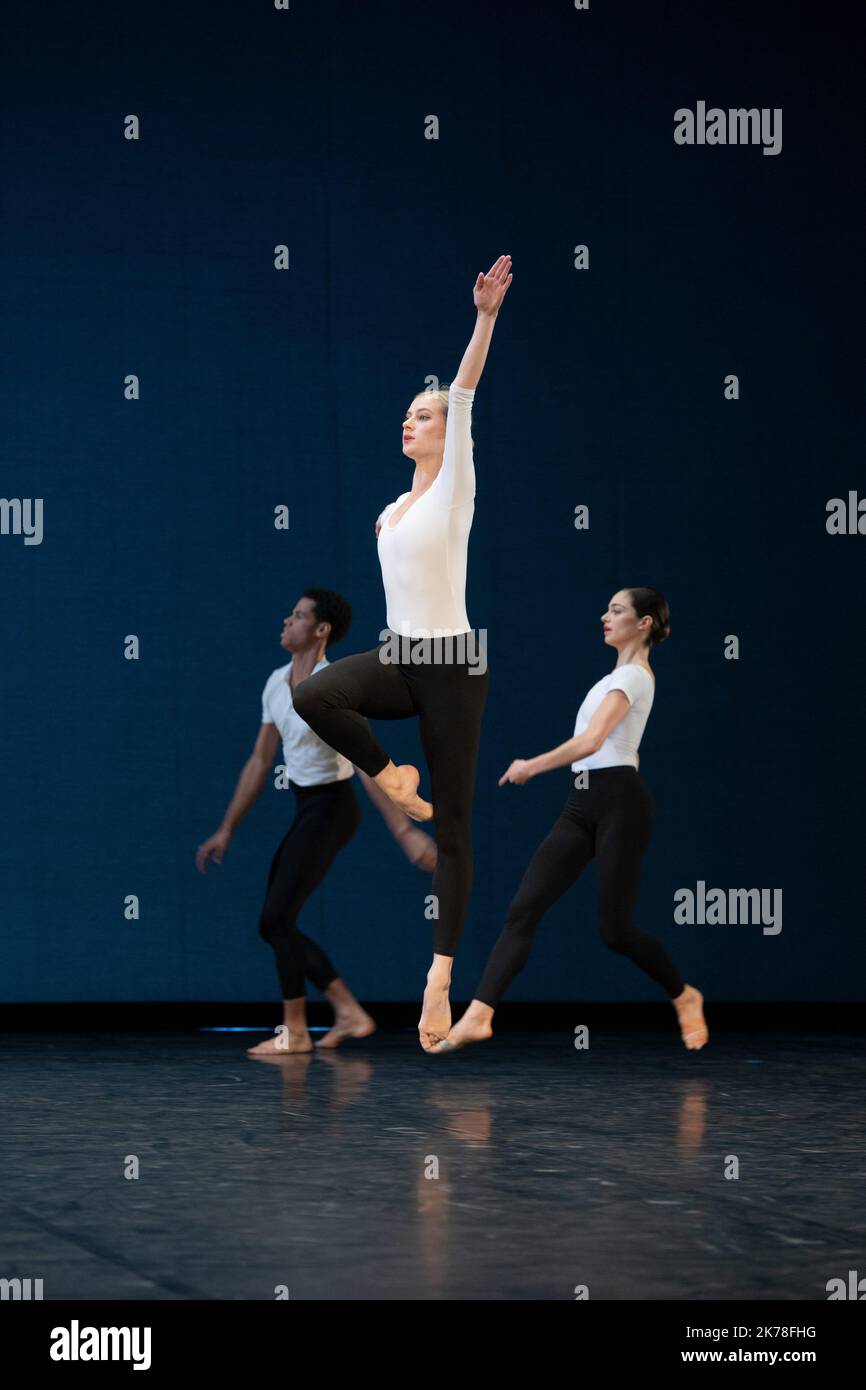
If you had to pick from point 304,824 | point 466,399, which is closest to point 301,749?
point 304,824

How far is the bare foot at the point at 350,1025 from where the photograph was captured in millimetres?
7129

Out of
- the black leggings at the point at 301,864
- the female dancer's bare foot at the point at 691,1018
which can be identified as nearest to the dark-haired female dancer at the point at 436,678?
the black leggings at the point at 301,864

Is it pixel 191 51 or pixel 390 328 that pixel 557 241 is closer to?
pixel 390 328

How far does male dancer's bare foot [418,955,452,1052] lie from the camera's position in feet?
14.7

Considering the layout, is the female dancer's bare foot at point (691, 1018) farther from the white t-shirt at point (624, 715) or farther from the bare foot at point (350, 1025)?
the bare foot at point (350, 1025)

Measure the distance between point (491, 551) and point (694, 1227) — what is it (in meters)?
4.63

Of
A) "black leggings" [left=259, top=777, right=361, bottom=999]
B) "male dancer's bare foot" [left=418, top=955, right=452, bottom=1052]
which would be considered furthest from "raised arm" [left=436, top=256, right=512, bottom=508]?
"black leggings" [left=259, top=777, right=361, bottom=999]

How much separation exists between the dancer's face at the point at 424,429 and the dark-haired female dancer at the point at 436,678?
5 centimetres

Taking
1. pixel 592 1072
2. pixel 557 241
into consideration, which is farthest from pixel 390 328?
pixel 592 1072

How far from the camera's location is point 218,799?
810 cm

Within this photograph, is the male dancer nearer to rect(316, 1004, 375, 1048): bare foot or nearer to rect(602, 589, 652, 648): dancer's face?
rect(316, 1004, 375, 1048): bare foot

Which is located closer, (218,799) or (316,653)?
(316,653)

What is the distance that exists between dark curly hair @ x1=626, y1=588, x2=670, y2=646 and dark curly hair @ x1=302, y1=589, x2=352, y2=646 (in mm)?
1106

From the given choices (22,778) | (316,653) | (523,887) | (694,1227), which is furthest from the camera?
(22,778)
